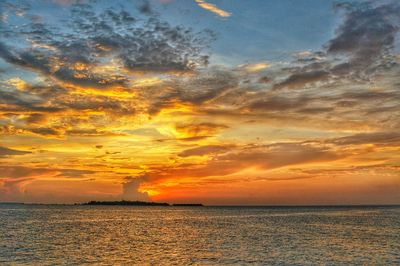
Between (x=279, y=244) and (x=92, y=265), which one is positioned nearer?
(x=92, y=265)

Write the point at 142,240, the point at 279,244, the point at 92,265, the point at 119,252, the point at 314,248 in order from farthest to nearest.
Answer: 1. the point at 142,240
2. the point at 279,244
3. the point at 314,248
4. the point at 119,252
5. the point at 92,265

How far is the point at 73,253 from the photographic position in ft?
182

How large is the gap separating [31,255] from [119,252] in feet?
36.8

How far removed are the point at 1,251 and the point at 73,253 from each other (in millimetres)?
9539

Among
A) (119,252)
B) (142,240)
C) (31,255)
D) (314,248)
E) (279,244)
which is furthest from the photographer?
(142,240)

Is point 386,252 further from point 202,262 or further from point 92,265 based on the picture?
point 92,265

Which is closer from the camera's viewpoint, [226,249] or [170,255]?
[170,255]

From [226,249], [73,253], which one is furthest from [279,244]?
[73,253]

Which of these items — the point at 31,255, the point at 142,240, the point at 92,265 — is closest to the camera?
the point at 92,265

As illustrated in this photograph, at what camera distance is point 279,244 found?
67062 mm

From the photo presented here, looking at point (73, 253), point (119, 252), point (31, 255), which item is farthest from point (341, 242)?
point (31, 255)

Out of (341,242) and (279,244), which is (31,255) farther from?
(341,242)

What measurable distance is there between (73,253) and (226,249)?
20.9 metres

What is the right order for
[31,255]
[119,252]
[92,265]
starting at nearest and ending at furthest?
[92,265]
[31,255]
[119,252]
